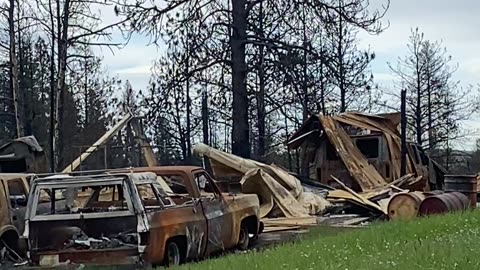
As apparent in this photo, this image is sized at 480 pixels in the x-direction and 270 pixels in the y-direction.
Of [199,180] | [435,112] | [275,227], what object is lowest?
[275,227]

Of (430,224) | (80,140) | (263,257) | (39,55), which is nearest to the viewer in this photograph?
(263,257)

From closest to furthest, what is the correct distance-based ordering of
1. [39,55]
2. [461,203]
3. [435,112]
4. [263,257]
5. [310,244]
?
[263,257] < [310,244] < [461,203] < [39,55] < [435,112]

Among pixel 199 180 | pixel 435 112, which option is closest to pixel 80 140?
pixel 435 112

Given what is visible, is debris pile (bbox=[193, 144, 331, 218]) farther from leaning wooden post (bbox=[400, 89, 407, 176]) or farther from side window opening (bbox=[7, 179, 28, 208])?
side window opening (bbox=[7, 179, 28, 208])

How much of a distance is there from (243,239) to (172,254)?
311cm

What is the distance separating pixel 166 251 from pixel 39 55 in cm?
2778

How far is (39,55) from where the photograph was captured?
3734cm

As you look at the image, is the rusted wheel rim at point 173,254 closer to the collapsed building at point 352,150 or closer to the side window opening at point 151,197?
the side window opening at point 151,197

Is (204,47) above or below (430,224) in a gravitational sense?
above

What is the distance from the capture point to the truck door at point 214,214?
12.9m

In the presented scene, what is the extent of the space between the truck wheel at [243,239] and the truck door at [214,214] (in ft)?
2.79

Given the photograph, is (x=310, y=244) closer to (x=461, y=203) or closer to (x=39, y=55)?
(x=461, y=203)

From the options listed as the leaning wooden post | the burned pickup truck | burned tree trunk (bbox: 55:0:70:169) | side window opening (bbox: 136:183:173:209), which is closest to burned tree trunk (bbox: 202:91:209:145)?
burned tree trunk (bbox: 55:0:70:169)

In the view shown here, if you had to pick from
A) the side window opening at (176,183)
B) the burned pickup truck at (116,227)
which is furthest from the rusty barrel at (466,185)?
the burned pickup truck at (116,227)
